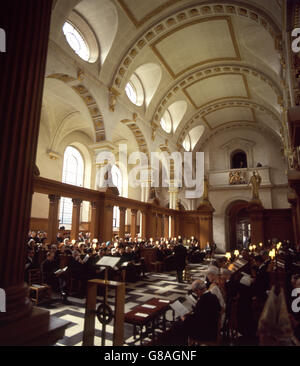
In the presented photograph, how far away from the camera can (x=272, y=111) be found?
17562mm

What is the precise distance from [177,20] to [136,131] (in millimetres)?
6365

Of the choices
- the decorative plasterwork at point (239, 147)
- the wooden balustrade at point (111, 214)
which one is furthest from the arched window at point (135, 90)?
the decorative plasterwork at point (239, 147)

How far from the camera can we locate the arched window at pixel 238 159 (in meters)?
23.2

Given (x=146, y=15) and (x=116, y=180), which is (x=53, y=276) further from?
(x=116, y=180)

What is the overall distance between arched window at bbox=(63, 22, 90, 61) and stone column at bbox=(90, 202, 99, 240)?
6808mm

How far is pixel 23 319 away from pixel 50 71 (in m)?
9.53

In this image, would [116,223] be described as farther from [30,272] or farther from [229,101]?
[30,272]

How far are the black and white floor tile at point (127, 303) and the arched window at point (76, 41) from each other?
32.1ft

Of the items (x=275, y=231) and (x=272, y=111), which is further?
(x=272, y=111)

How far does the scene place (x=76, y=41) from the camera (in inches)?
440

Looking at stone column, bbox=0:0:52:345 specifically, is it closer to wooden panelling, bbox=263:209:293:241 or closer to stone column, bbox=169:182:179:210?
wooden panelling, bbox=263:209:293:241

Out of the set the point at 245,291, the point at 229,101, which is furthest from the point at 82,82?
the point at 229,101

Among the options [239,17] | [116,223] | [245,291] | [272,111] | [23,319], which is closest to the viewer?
[23,319]

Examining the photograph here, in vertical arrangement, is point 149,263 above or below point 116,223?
below
